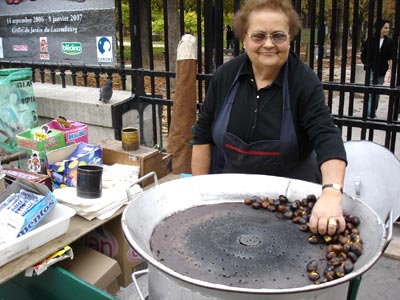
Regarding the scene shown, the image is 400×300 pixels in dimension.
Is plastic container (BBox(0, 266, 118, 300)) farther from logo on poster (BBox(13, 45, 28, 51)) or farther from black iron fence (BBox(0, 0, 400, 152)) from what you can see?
logo on poster (BBox(13, 45, 28, 51))

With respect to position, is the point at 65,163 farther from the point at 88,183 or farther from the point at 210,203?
the point at 210,203

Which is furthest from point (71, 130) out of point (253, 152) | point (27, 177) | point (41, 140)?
point (253, 152)

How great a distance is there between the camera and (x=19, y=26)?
486 centimetres

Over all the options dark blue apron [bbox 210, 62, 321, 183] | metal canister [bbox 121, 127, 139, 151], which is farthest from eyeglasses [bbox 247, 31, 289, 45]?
metal canister [bbox 121, 127, 139, 151]

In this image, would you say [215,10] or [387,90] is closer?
[387,90]

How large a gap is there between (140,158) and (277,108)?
1.07m

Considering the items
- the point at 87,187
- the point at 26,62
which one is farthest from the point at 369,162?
the point at 26,62

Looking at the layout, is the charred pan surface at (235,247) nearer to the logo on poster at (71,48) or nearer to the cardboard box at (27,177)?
the cardboard box at (27,177)

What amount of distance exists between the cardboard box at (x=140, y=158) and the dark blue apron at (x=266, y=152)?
0.70 metres

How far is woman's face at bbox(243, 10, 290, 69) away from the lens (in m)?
1.96

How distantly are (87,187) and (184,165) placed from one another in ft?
5.05

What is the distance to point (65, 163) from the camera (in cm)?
269

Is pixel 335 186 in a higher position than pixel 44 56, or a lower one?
lower

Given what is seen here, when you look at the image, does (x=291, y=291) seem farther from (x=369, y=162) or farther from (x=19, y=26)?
(x=19, y=26)
